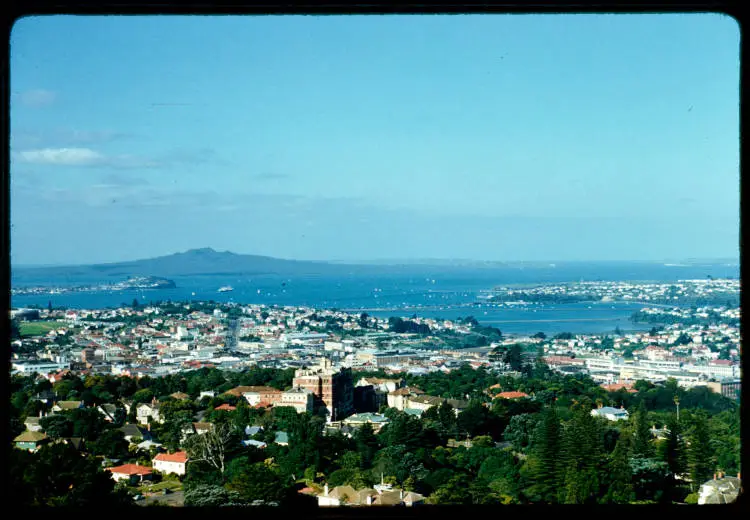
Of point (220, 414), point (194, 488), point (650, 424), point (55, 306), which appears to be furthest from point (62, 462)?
point (650, 424)

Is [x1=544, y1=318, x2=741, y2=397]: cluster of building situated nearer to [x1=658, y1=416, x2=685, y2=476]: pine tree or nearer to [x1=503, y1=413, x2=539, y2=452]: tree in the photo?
[x1=658, y1=416, x2=685, y2=476]: pine tree

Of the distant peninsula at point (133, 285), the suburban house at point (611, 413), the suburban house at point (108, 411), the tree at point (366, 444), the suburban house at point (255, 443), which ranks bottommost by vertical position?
the tree at point (366, 444)

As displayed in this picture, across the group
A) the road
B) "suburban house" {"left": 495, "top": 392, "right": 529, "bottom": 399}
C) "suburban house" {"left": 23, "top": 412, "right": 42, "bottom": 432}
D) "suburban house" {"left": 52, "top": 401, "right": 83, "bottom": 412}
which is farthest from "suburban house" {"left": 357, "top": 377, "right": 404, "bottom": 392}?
"suburban house" {"left": 23, "top": 412, "right": 42, "bottom": 432}

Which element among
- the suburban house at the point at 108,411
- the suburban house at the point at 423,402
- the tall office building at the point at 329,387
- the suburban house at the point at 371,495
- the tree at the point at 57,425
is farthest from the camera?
the tall office building at the point at 329,387

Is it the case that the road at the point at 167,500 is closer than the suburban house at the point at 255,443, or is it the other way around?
the road at the point at 167,500

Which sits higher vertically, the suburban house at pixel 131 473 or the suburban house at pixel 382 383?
the suburban house at pixel 131 473

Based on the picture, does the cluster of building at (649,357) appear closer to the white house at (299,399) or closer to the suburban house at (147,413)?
the white house at (299,399)

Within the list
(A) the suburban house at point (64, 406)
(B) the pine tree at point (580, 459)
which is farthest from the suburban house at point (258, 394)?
(B) the pine tree at point (580, 459)

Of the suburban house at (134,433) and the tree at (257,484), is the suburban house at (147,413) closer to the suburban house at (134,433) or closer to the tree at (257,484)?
the suburban house at (134,433)

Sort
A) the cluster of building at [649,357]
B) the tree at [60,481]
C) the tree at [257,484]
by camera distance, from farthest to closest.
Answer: the cluster of building at [649,357], the tree at [257,484], the tree at [60,481]
